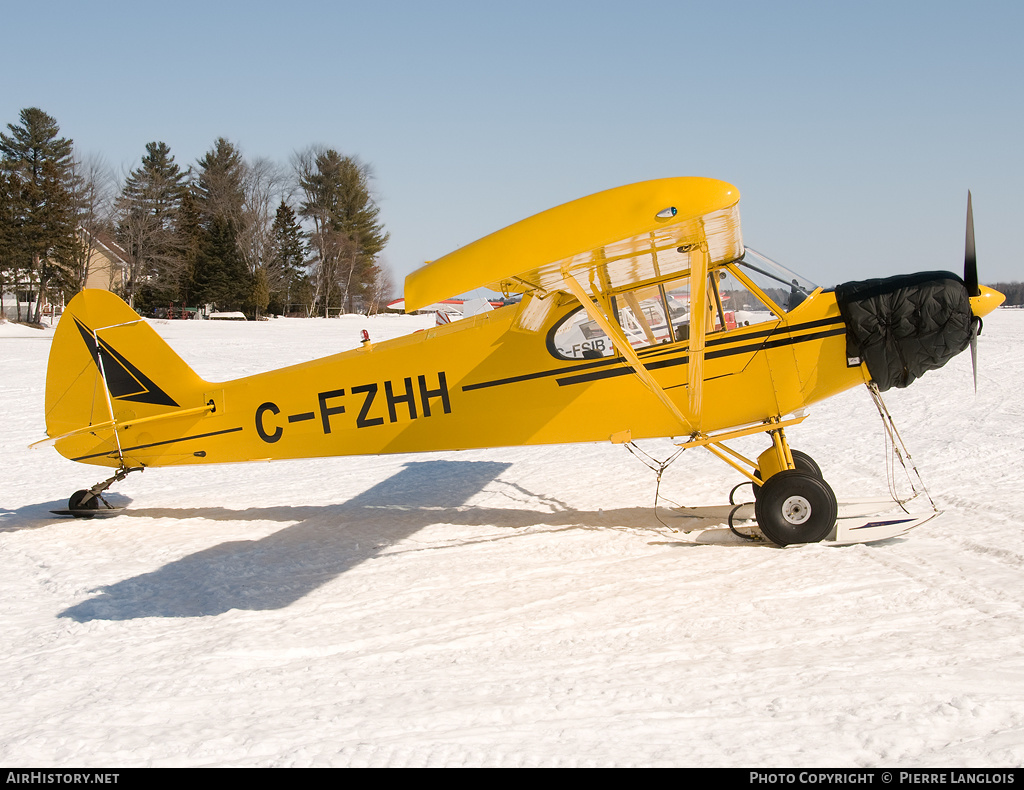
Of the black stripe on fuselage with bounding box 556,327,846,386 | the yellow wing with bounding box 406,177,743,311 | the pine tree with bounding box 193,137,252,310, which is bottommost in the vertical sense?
the black stripe on fuselage with bounding box 556,327,846,386

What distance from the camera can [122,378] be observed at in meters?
7.62

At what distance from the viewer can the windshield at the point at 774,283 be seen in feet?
20.3

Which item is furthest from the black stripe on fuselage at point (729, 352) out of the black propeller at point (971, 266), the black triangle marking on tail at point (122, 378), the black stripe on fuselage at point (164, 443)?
the black triangle marking on tail at point (122, 378)

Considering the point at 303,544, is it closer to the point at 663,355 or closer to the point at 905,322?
the point at 663,355

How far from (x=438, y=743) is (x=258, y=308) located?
186ft

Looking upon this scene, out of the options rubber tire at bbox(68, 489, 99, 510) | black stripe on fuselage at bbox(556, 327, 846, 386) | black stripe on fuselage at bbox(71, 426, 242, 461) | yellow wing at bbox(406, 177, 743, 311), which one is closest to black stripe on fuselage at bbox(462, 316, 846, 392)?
black stripe on fuselage at bbox(556, 327, 846, 386)

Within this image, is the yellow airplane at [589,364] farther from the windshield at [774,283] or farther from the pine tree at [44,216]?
the pine tree at [44,216]

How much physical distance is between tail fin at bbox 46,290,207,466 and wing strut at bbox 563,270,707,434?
14.1 feet

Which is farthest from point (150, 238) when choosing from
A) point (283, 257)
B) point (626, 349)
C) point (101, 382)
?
point (626, 349)

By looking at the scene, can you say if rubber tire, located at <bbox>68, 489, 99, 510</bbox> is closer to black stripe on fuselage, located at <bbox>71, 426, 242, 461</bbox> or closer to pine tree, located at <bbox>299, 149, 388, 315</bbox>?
black stripe on fuselage, located at <bbox>71, 426, 242, 461</bbox>

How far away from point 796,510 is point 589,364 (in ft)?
6.79

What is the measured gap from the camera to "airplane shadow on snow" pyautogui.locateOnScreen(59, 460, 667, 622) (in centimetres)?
503
